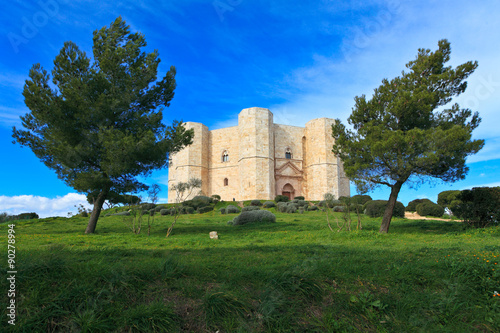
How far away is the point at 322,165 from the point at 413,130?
94.3ft

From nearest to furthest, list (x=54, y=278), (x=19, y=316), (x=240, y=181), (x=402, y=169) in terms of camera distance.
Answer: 1. (x=19, y=316)
2. (x=54, y=278)
3. (x=402, y=169)
4. (x=240, y=181)

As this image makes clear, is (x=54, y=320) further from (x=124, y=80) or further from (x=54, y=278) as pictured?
(x=124, y=80)

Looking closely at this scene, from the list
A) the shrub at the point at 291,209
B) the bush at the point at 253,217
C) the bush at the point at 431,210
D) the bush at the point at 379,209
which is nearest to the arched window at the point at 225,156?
the shrub at the point at 291,209

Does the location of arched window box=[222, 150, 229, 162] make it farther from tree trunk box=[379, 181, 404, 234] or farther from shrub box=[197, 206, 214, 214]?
tree trunk box=[379, 181, 404, 234]

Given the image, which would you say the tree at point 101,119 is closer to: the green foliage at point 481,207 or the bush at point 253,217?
the bush at point 253,217

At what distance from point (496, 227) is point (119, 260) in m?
13.7

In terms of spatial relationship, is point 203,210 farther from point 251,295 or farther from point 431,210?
point 251,295

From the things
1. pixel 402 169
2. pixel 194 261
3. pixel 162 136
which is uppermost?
pixel 162 136

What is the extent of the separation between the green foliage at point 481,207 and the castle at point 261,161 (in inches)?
975

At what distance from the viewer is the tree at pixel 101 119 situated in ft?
38.8

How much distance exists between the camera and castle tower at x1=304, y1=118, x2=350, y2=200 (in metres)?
39.6

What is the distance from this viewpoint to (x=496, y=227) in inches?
482

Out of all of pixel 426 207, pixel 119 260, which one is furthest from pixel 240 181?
pixel 119 260

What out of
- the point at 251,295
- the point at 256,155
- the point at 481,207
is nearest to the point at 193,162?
the point at 256,155
